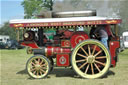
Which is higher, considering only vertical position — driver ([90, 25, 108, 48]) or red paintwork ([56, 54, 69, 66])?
driver ([90, 25, 108, 48])

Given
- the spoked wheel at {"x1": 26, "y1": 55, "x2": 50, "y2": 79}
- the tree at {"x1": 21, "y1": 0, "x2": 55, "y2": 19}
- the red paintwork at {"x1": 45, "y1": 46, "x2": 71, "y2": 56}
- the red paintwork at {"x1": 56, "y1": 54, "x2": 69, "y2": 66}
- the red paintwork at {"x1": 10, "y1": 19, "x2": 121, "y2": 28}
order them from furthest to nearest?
the tree at {"x1": 21, "y1": 0, "x2": 55, "y2": 19}, the red paintwork at {"x1": 45, "y1": 46, "x2": 71, "y2": 56}, the red paintwork at {"x1": 56, "y1": 54, "x2": 69, "y2": 66}, the spoked wheel at {"x1": 26, "y1": 55, "x2": 50, "y2": 79}, the red paintwork at {"x1": 10, "y1": 19, "x2": 121, "y2": 28}

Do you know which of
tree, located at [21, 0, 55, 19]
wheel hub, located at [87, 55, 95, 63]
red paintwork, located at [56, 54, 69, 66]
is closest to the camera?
wheel hub, located at [87, 55, 95, 63]

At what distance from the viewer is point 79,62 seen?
7.06 m

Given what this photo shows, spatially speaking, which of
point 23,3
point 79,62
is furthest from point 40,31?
point 23,3

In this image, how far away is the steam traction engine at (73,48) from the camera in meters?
6.48

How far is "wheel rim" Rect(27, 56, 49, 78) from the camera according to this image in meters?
6.72

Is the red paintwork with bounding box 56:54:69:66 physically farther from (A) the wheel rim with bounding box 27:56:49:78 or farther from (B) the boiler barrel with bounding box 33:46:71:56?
(A) the wheel rim with bounding box 27:56:49:78

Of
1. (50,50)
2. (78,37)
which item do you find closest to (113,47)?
(78,37)

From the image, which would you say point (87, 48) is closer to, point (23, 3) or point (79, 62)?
point (79, 62)

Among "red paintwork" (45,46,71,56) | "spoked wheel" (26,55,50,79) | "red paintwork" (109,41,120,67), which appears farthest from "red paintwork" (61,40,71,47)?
Result: "red paintwork" (109,41,120,67)

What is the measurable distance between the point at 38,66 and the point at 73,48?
1282 mm

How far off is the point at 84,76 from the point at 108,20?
1.89m

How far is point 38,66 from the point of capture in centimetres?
671

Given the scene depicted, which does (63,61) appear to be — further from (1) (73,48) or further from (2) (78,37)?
(2) (78,37)
